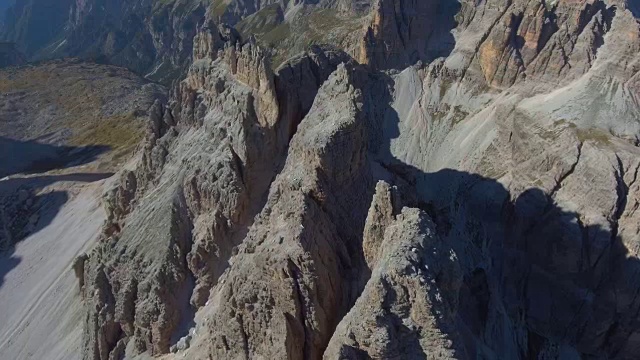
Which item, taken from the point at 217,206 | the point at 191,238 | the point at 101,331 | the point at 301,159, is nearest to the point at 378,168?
the point at 301,159

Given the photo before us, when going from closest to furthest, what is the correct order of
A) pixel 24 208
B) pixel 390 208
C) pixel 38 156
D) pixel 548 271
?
1. pixel 390 208
2. pixel 548 271
3. pixel 24 208
4. pixel 38 156

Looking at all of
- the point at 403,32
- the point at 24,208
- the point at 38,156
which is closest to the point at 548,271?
the point at 403,32

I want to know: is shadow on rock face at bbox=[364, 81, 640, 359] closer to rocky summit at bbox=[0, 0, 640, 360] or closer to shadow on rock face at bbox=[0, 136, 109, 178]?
rocky summit at bbox=[0, 0, 640, 360]

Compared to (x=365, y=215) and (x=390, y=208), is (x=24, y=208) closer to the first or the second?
(x=365, y=215)

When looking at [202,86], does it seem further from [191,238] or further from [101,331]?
[101,331]

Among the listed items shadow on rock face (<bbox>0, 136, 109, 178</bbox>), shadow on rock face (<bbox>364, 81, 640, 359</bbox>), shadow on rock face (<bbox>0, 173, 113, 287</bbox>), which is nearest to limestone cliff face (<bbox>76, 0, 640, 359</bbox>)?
shadow on rock face (<bbox>364, 81, 640, 359</bbox>)

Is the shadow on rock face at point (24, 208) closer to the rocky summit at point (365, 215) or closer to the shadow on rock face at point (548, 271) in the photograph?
the rocky summit at point (365, 215)
